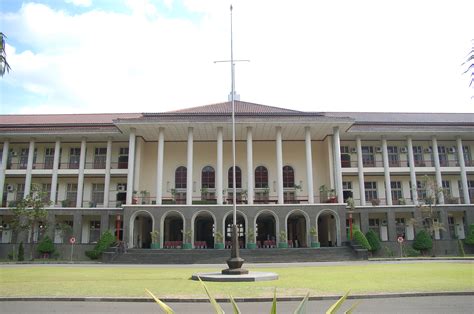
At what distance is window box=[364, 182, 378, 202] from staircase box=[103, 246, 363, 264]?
10650mm

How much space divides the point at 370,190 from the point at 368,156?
3.15 metres

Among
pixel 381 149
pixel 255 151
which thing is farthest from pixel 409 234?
pixel 255 151

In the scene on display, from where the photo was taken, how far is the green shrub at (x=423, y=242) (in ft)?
108

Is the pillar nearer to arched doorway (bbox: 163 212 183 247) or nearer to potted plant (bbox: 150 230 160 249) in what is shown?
arched doorway (bbox: 163 212 183 247)

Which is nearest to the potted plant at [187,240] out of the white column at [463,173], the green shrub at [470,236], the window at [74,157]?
the window at [74,157]

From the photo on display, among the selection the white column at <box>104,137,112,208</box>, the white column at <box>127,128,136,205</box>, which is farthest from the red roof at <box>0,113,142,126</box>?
the white column at <box>127,128,136,205</box>

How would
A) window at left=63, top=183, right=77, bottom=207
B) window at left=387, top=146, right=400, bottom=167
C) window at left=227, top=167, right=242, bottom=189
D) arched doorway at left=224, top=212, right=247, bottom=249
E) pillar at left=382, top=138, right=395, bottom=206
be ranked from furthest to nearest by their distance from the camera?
window at left=387, top=146, right=400, bottom=167 → window at left=63, top=183, right=77, bottom=207 → window at left=227, top=167, right=242, bottom=189 → pillar at left=382, top=138, right=395, bottom=206 → arched doorway at left=224, top=212, right=247, bottom=249

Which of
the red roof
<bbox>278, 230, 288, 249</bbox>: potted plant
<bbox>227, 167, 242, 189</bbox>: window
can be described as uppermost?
the red roof

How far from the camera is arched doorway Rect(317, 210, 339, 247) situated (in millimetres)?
34141

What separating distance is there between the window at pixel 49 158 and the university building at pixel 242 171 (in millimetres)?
187

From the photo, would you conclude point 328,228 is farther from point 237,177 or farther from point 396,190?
point 237,177

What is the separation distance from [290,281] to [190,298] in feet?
16.3

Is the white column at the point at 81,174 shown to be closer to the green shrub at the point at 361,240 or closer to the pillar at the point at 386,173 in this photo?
the green shrub at the point at 361,240

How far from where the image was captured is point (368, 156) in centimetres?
4059
